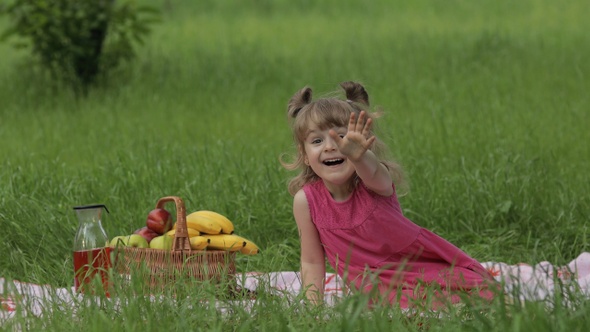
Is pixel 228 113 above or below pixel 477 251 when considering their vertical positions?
above

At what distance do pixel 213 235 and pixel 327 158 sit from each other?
2.50 feet

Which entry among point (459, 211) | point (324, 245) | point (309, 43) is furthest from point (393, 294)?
point (309, 43)

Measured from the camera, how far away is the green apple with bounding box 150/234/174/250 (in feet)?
13.9

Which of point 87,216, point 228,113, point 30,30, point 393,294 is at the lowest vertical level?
point 393,294

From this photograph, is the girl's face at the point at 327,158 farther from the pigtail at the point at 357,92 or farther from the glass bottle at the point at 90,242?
the glass bottle at the point at 90,242

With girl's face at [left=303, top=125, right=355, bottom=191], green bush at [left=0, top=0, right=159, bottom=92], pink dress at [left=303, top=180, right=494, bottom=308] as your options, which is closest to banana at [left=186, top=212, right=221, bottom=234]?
pink dress at [left=303, top=180, right=494, bottom=308]

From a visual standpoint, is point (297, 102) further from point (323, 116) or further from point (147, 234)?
point (147, 234)

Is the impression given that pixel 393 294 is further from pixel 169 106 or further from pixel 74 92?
pixel 74 92

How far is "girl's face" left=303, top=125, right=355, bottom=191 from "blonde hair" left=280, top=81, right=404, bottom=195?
0.03 m

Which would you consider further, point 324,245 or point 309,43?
point 309,43

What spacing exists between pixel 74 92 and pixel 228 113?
1766 millimetres

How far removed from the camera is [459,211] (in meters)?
5.58

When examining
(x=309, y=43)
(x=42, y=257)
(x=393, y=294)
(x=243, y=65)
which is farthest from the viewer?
(x=309, y=43)

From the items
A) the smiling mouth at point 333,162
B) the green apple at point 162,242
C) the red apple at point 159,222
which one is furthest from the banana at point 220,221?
the smiling mouth at point 333,162
